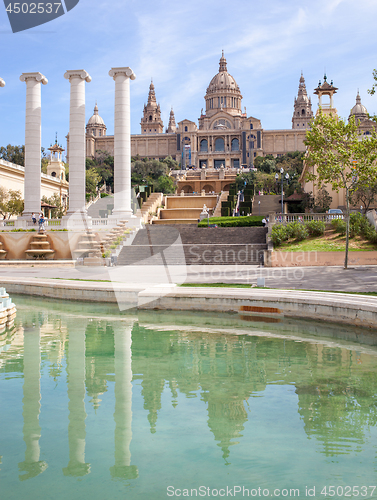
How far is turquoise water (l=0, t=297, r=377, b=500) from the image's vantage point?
480 cm

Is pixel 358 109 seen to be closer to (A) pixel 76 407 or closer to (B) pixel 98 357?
(B) pixel 98 357

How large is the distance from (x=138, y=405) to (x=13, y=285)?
11.7 meters

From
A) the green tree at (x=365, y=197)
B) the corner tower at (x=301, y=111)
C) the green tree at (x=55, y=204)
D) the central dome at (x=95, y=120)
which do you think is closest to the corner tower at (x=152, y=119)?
the central dome at (x=95, y=120)

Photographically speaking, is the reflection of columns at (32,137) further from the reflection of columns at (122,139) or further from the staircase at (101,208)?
the staircase at (101,208)

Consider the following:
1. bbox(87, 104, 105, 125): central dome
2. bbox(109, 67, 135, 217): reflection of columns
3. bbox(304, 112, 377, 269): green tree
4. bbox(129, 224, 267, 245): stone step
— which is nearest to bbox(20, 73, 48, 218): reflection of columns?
bbox(109, 67, 135, 217): reflection of columns

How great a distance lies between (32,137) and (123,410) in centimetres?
3325

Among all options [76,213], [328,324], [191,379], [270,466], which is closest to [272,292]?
[328,324]

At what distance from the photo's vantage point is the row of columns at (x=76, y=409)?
511cm

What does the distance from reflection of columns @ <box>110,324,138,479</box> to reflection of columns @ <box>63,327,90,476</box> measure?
387 millimetres

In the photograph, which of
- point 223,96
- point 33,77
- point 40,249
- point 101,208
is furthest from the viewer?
point 223,96

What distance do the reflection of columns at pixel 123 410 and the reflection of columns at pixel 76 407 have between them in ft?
1.27

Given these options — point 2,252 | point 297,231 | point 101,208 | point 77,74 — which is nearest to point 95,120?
point 101,208

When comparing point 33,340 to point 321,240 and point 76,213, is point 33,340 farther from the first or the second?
point 76,213

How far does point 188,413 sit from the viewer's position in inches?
257
